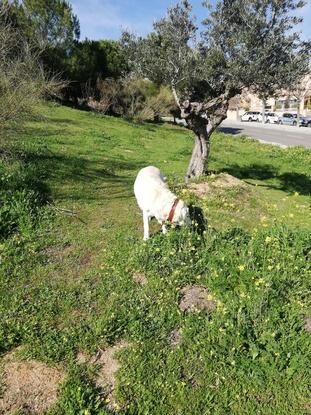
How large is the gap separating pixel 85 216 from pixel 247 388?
5138mm

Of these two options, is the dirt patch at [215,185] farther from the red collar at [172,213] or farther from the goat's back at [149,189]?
the red collar at [172,213]

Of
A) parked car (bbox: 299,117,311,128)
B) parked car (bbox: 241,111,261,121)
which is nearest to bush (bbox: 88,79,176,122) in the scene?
parked car (bbox: 299,117,311,128)

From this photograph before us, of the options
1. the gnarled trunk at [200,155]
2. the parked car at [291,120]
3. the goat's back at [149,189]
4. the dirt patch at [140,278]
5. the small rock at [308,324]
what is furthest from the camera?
the parked car at [291,120]

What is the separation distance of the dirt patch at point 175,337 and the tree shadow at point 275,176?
9.84 m

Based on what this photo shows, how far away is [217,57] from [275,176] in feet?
22.7

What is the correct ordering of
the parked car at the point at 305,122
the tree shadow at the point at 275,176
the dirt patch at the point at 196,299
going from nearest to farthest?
the dirt patch at the point at 196,299 → the tree shadow at the point at 275,176 → the parked car at the point at 305,122

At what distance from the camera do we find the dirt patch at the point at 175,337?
185 inches

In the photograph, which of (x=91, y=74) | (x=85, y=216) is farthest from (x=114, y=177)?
(x=91, y=74)

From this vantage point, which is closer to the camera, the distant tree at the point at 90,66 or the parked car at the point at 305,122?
the distant tree at the point at 90,66

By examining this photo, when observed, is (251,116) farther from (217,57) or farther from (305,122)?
(217,57)

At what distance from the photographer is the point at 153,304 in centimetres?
526

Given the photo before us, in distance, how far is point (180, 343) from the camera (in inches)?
183

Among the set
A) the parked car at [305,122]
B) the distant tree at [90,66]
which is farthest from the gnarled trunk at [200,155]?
the parked car at [305,122]

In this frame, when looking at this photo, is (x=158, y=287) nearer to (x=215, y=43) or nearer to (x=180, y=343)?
(x=180, y=343)
